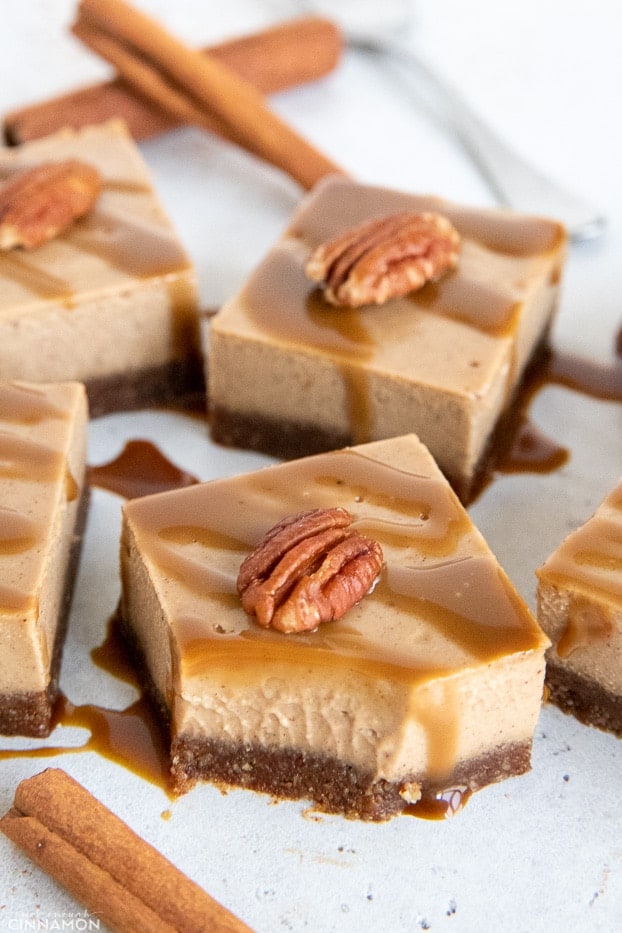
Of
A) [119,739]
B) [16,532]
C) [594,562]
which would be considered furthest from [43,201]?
[594,562]

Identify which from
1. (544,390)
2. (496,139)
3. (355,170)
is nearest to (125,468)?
(544,390)

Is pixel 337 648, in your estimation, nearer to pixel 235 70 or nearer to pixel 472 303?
pixel 472 303

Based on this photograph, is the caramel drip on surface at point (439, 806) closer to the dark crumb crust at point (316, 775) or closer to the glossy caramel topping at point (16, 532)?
the dark crumb crust at point (316, 775)

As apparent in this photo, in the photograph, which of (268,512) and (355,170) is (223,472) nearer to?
(268,512)

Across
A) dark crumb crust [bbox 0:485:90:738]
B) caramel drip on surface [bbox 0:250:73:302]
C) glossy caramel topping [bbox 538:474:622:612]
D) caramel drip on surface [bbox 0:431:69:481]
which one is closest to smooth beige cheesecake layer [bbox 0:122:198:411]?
caramel drip on surface [bbox 0:250:73:302]

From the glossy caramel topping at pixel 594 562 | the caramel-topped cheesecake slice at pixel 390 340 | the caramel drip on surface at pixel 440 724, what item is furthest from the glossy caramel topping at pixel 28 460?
the glossy caramel topping at pixel 594 562

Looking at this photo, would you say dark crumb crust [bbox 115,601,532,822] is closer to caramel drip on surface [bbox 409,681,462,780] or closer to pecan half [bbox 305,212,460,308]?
caramel drip on surface [bbox 409,681,462,780]

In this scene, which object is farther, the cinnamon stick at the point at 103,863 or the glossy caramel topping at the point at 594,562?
the glossy caramel topping at the point at 594,562

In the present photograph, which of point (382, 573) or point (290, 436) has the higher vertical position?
point (382, 573)
